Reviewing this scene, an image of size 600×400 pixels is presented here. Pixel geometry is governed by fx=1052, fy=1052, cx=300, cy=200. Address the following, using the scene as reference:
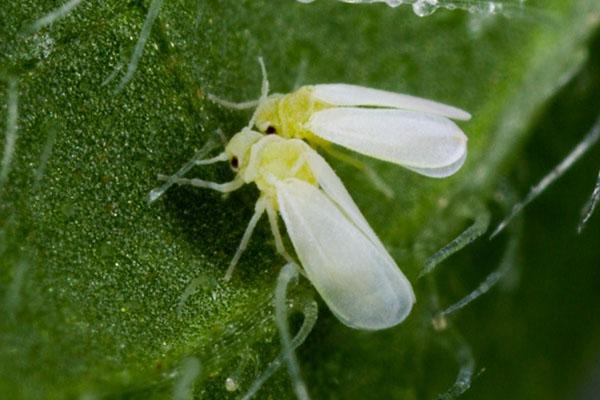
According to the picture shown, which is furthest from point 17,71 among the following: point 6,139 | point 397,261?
point 397,261

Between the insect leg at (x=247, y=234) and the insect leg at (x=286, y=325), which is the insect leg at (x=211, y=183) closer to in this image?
the insect leg at (x=247, y=234)

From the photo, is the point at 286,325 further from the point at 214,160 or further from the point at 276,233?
the point at 214,160

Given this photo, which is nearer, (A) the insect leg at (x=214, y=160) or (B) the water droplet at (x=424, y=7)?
(A) the insect leg at (x=214, y=160)

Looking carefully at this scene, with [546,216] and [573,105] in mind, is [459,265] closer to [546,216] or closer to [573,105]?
[546,216]

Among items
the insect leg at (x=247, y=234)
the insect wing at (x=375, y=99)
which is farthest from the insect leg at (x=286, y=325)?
the insect wing at (x=375, y=99)

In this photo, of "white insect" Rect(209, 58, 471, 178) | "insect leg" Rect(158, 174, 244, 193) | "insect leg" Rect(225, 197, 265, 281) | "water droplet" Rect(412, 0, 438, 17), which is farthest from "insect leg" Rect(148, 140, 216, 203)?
"water droplet" Rect(412, 0, 438, 17)

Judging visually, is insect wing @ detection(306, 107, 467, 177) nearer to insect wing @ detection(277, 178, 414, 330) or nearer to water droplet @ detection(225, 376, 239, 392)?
insect wing @ detection(277, 178, 414, 330)
